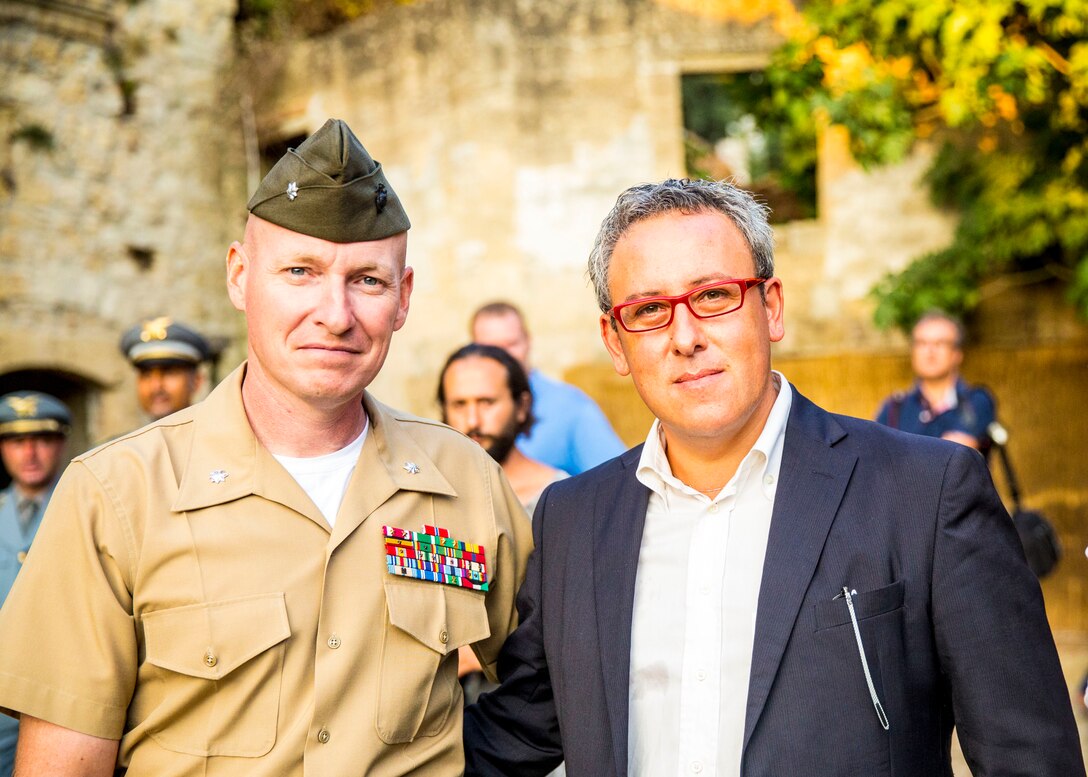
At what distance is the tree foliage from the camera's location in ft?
25.6

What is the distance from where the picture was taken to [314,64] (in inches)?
451

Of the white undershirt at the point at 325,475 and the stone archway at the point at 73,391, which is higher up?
the stone archway at the point at 73,391

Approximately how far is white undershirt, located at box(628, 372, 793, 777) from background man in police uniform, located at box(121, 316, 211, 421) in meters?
3.61

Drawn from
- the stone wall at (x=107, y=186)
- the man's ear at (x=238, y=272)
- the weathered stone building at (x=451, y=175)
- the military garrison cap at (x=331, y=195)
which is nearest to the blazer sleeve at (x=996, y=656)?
the military garrison cap at (x=331, y=195)

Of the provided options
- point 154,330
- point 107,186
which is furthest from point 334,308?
point 107,186

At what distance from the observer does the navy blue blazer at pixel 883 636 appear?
6.74 ft

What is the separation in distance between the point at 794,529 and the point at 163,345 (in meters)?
4.08

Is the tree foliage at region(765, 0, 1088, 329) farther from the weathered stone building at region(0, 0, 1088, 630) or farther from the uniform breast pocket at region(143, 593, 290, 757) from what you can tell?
the uniform breast pocket at region(143, 593, 290, 757)

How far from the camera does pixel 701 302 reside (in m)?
2.32

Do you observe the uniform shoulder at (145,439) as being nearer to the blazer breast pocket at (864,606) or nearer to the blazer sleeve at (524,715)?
the blazer sleeve at (524,715)

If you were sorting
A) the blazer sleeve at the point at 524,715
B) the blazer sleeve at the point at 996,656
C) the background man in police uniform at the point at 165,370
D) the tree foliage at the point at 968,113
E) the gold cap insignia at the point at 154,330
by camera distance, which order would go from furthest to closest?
the tree foliage at the point at 968,113
the gold cap insignia at the point at 154,330
the background man in police uniform at the point at 165,370
the blazer sleeve at the point at 524,715
the blazer sleeve at the point at 996,656

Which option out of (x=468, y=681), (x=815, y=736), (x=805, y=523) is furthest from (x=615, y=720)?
(x=468, y=681)

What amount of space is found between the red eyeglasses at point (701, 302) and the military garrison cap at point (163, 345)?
12.1 ft

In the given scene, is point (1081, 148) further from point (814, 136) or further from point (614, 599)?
point (614, 599)
